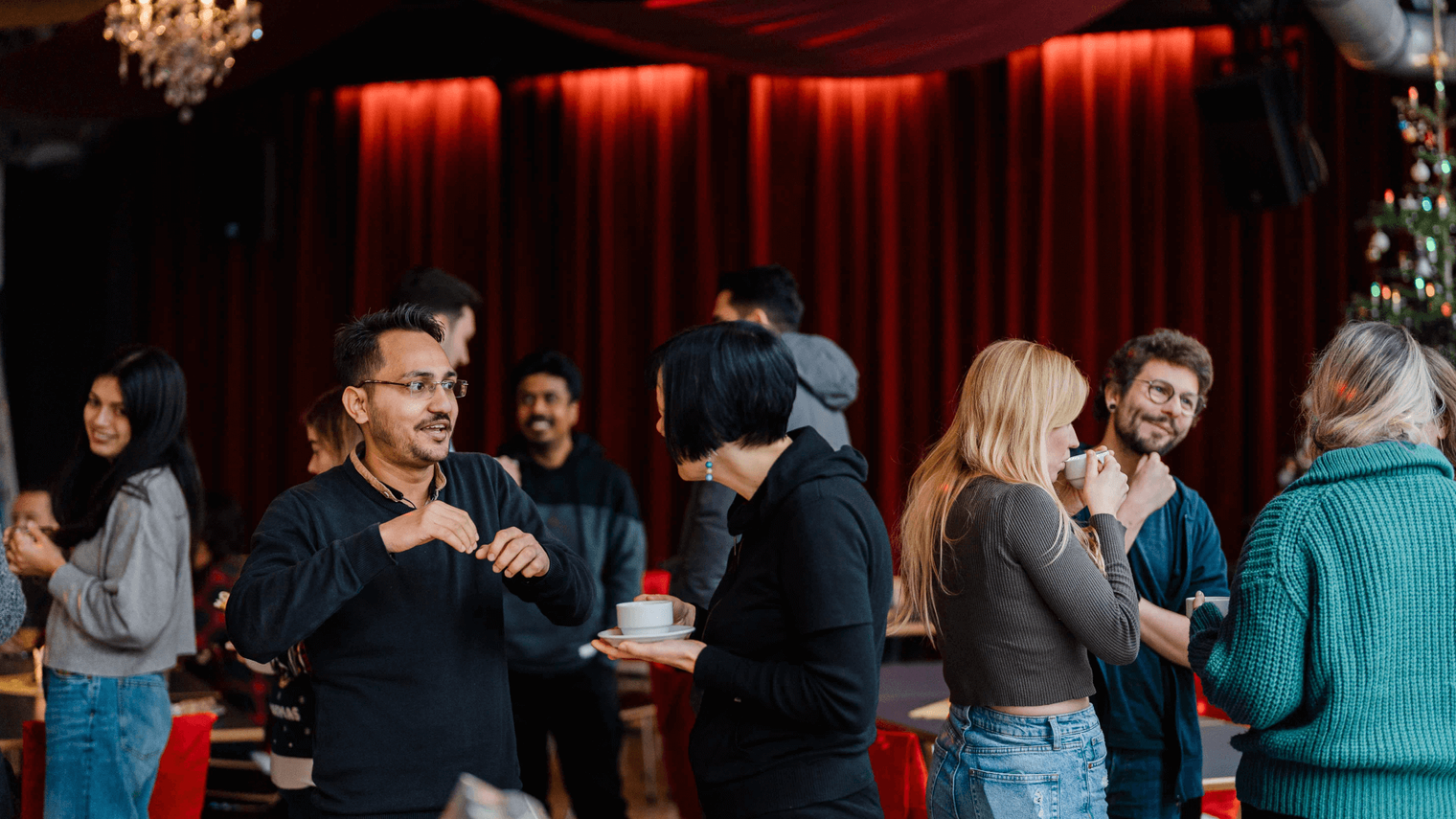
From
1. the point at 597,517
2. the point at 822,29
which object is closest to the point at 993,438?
the point at 597,517

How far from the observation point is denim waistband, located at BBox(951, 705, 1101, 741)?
5.90ft

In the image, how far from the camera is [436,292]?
2.84m

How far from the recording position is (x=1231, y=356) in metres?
5.80

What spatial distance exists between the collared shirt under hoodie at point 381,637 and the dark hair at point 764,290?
1.39 m

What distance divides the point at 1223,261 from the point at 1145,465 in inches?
159

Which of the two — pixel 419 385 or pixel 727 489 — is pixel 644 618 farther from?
pixel 727 489

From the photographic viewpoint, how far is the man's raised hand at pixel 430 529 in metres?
1.56

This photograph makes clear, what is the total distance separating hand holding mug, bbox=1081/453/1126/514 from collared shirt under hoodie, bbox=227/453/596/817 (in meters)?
0.82

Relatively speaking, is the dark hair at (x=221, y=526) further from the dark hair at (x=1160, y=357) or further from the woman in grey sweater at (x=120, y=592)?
the dark hair at (x=1160, y=357)

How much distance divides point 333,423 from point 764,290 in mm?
1155

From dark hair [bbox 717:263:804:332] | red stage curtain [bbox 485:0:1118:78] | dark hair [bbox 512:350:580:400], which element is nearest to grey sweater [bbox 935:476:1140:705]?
dark hair [bbox 717:263:804:332]

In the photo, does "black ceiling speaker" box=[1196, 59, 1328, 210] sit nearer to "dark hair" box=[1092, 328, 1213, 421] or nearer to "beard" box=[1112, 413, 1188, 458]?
"dark hair" box=[1092, 328, 1213, 421]

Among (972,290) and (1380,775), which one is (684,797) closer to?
(1380,775)

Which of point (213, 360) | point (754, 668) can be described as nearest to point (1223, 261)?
point (754, 668)
